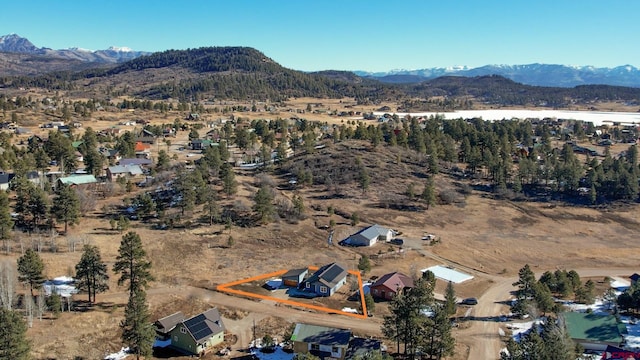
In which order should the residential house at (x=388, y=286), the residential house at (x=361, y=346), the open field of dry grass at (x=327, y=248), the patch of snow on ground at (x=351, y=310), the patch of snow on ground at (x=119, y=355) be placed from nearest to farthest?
1. the residential house at (x=361, y=346)
2. the patch of snow on ground at (x=119, y=355)
3. the open field of dry grass at (x=327, y=248)
4. the patch of snow on ground at (x=351, y=310)
5. the residential house at (x=388, y=286)

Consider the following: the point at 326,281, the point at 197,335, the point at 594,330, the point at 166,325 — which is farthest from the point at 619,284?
the point at 166,325

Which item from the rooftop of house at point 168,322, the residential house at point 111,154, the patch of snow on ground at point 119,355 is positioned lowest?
the patch of snow on ground at point 119,355

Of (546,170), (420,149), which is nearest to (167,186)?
(420,149)

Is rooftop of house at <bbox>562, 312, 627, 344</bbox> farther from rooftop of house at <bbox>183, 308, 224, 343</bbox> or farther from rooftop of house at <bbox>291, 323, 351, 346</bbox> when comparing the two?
rooftop of house at <bbox>183, 308, 224, 343</bbox>

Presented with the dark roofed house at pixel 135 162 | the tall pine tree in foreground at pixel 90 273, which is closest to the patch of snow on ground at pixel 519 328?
the tall pine tree in foreground at pixel 90 273

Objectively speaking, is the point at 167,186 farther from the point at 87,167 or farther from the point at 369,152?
the point at 369,152

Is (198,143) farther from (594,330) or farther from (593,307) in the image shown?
(594,330)

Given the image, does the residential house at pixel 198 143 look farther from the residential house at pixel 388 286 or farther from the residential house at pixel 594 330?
the residential house at pixel 594 330
